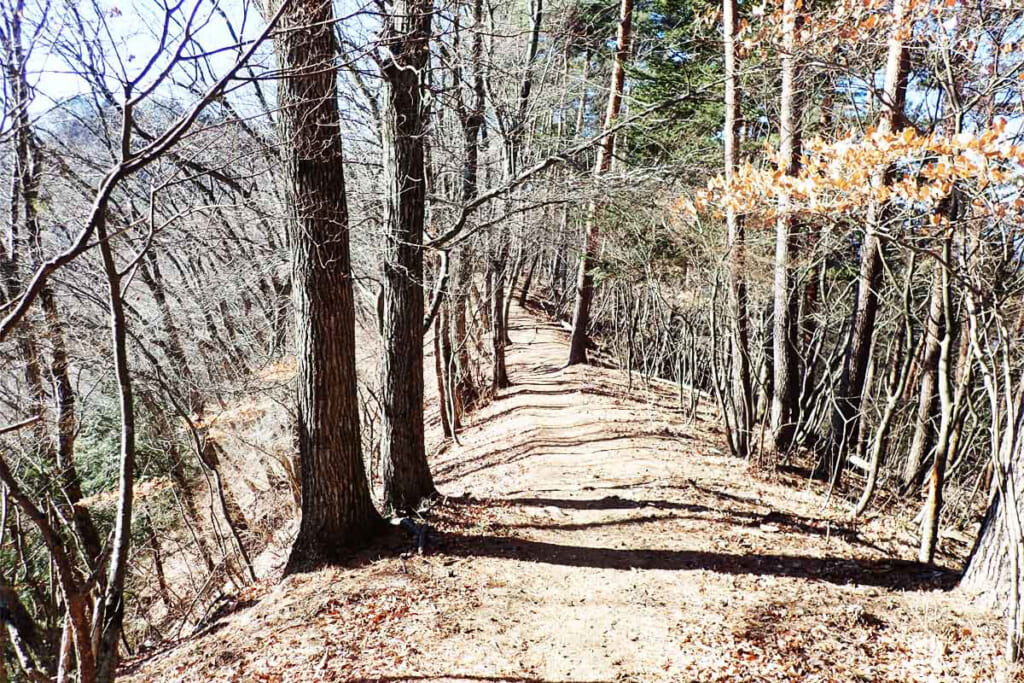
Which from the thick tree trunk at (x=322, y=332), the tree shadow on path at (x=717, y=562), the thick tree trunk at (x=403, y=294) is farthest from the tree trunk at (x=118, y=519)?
the thick tree trunk at (x=403, y=294)

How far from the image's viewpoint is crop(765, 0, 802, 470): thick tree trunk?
7699mm

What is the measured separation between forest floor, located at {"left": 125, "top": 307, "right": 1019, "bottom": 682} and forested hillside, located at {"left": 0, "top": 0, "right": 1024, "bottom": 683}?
4 cm

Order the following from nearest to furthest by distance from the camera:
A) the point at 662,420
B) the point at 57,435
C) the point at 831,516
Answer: the point at 831,516, the point at 57,435, the point at 662,420

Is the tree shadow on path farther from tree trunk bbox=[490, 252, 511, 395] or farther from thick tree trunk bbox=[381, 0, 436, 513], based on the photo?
tree trunk bbox=[490, 252, 511, 395]

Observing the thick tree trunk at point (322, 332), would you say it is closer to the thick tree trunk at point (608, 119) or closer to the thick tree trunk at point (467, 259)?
the thick tree trunk at point (467, 259)

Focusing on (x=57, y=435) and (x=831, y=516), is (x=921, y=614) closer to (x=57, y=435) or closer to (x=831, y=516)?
(x=831, y=516)

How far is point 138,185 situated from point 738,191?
37.2ft

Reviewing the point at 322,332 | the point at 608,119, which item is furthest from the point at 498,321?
the point at 322,332

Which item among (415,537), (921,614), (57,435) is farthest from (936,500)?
(57,435)

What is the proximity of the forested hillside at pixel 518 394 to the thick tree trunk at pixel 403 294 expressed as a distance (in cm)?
3

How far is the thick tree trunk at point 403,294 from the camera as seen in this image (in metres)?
6.54

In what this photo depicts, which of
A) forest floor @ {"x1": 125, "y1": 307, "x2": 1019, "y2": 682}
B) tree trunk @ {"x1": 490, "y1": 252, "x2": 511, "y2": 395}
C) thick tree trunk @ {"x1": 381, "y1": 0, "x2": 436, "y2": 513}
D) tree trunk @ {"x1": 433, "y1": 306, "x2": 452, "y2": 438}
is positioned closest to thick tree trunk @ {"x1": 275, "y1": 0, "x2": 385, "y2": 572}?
forest floor @ {"x1": 125, "y1": 307, "x2": 1019, "y2": 682}

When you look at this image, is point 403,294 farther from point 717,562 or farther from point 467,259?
point 467,259

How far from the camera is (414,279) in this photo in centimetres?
659
